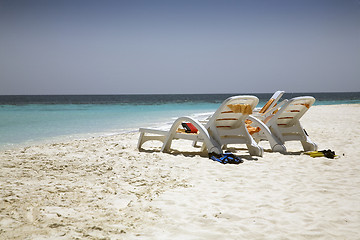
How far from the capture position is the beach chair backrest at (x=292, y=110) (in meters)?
5.88

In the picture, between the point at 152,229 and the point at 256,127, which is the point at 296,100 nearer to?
the point at 256,127

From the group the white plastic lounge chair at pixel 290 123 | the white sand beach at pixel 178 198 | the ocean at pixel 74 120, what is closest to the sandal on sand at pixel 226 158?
the white sand beach at pixel 178 198

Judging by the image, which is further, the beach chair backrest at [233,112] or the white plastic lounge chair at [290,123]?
the white plastic lounge chair at [290,123]

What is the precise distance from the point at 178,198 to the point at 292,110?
12.0 feet

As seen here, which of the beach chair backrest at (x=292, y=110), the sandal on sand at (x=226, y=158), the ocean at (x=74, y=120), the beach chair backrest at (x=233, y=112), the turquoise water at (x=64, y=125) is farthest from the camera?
the ocean at (x=74, y=120)

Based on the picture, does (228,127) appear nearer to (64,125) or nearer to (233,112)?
(233,112)

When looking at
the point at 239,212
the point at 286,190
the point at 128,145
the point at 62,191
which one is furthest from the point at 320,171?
the point at 128,145

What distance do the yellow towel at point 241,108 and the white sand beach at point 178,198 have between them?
0.79 m

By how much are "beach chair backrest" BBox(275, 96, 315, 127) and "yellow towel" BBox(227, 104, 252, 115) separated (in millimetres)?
884

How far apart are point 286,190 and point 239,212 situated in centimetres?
92

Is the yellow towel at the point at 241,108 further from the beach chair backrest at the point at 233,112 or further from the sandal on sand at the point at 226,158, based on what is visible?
the sandal on sand at the point at 226,158

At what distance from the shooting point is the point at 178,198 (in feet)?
10.6

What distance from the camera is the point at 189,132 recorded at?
607 centimetres

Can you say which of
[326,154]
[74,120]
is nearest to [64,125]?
[74,120]
